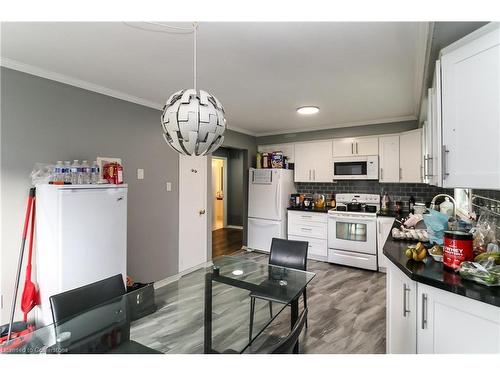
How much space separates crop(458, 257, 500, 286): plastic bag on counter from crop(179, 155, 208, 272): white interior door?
322 centimetres

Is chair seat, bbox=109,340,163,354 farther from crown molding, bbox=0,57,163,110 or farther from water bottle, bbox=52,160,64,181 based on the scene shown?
crown molding, bbox=0,57,163,110

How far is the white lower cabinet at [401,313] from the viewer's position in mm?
1381

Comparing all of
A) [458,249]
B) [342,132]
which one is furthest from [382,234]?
[458,249]

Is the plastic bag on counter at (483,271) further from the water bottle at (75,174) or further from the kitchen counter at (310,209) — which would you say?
the kitchen counter at (310,209)

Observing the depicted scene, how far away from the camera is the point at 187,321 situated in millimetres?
1574

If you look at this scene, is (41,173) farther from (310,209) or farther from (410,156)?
(410,156)

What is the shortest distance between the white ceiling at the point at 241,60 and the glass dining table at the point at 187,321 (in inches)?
69.9

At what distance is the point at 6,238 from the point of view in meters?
2.13

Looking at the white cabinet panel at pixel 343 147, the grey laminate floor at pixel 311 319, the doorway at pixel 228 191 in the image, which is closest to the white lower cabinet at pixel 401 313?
the grey laminate floor at pixel 311 319

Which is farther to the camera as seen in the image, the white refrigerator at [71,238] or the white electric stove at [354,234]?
the white electric stove at [354,234]

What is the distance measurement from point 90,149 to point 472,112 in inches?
122

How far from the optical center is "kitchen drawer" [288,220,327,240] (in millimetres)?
4355
